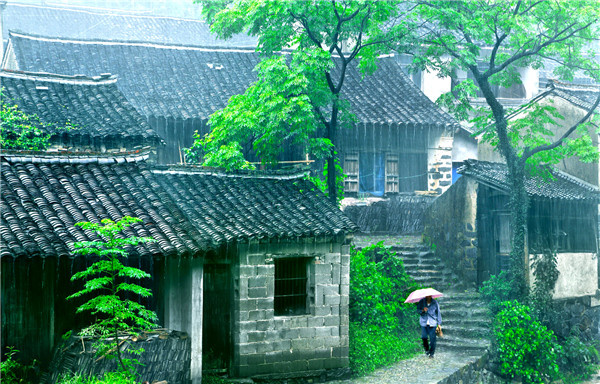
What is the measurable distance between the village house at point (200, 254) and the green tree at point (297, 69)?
5.35ft

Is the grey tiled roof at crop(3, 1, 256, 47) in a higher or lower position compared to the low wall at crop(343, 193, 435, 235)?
higher

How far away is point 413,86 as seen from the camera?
85.4 ft

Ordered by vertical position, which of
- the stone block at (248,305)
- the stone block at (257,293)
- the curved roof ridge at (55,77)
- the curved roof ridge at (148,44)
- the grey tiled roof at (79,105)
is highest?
the curved roof ridge at (148,44)

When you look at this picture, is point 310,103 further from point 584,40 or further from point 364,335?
point 584,40

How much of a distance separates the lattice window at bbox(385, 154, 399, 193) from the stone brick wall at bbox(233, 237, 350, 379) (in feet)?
34.7

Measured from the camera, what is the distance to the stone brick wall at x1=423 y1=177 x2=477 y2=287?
20.2 metres

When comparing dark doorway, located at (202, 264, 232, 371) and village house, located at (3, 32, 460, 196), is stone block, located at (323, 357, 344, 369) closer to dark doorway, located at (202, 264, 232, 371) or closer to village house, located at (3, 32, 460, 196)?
dark doorway, located at (202, 264, 232, 371)

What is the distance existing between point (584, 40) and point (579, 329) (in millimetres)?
8364

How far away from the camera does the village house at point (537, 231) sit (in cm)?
1950

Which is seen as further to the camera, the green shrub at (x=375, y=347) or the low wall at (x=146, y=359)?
the green shrub at (x=375, y=347)

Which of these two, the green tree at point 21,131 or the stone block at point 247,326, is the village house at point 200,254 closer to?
the stone block at point 247,326

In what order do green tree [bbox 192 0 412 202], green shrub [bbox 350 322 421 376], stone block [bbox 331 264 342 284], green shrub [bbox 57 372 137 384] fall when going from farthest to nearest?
green tree [bbox 192 0 412 202] < green shrub [bbox 350 322 421 376] < stone block [bbox 331 264 342 284] < green shrub [bbox 57 372 137 384]

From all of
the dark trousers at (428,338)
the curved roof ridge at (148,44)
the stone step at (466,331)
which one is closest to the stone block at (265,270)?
A: the dark trousers at (428,338)

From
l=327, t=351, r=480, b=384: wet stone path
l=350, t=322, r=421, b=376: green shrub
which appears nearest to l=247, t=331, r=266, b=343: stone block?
l=327, t=351, r=480, b=384: wet stone path
